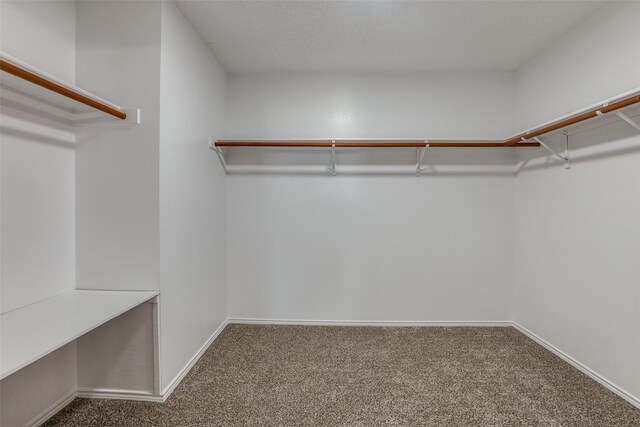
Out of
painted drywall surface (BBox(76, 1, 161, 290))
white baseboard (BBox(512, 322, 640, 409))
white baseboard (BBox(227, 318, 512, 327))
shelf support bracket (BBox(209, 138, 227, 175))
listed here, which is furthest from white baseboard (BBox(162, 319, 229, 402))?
white baseboard (BBox(512, 322, 640, 409))

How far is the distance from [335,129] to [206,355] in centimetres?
220

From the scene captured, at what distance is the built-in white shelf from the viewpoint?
3.47 ft

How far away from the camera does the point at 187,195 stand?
2082 mm

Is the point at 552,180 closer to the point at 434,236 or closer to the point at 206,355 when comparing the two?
the point at 434,236

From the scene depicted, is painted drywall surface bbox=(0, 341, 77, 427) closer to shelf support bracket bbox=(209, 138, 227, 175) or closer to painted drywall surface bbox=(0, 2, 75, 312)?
painted drywall surface bbox=(0, 2, 75, 312)

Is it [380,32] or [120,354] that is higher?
[380,32]

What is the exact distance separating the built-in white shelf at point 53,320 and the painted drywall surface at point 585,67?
3051 mm

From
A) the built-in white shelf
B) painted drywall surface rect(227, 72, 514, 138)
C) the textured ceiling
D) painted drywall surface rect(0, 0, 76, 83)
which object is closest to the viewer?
the built-in white shelf

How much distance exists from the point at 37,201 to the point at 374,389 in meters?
2.16

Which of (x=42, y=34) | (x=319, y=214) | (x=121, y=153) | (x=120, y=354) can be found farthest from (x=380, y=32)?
(x=120, y=354)

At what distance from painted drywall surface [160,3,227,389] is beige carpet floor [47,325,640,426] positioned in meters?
0.28

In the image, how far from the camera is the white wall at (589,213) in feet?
5.84

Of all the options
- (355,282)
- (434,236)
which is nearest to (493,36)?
(434,236)

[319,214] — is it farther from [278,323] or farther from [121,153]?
[121,153]
